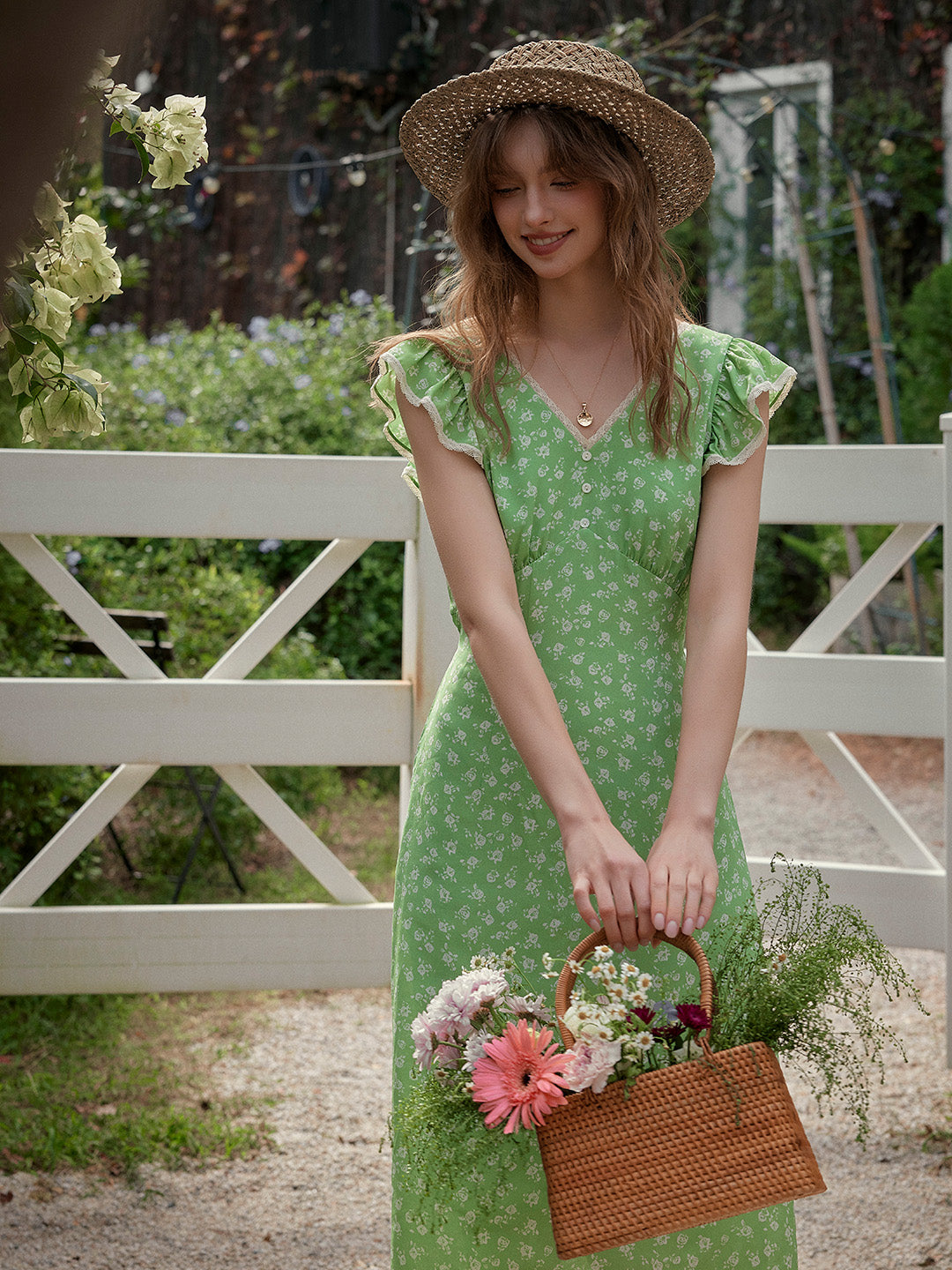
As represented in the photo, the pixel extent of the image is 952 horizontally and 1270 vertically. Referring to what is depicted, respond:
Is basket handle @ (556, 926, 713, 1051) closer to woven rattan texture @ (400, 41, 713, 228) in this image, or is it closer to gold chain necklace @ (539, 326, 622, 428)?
gold chain necklace @ (539, 326, 622, 428)

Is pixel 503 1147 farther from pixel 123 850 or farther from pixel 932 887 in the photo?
pixel 123 850

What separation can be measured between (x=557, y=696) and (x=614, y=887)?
1.08ft

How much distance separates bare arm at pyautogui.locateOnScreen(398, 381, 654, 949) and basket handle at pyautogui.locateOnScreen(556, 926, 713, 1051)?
0.03 metres

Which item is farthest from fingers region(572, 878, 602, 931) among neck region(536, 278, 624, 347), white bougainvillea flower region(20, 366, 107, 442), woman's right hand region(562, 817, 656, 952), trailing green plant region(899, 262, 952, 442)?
trailing green plant region(899, 262, 952, 442)

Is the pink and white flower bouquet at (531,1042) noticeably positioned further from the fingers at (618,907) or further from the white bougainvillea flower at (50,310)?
the white bougainvillea flower at (50,310)

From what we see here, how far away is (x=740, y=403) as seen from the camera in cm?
166

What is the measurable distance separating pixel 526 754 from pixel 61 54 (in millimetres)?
1202

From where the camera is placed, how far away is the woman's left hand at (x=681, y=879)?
1.41 m

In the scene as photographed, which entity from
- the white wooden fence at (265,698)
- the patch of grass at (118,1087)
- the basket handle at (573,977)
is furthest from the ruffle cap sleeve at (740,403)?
the patch of grass at (118,1087)

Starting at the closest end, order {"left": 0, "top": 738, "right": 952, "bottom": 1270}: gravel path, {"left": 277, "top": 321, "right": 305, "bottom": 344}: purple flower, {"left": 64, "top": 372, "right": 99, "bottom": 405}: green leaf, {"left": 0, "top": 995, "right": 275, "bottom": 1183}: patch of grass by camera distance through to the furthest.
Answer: {"left": 64, "top": 372, "right": 99, "bottom": 405}: green leaf, {"left": 0, "top": 738, "right": 952, "bottom": 1270}: gravel path, {"left": 0, "top": 995, "right": 275, "bottom": 1183}: patch of grass, {"left": 277, "top": 321, "right": 305, "bottom": 344}: purple flower

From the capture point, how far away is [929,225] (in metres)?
7.30

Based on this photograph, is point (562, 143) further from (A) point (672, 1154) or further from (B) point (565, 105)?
(A) point (672, 1154)

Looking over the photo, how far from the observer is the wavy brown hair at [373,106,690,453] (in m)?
1.61

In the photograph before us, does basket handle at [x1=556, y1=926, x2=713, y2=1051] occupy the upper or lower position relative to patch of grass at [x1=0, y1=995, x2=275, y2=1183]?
upper
